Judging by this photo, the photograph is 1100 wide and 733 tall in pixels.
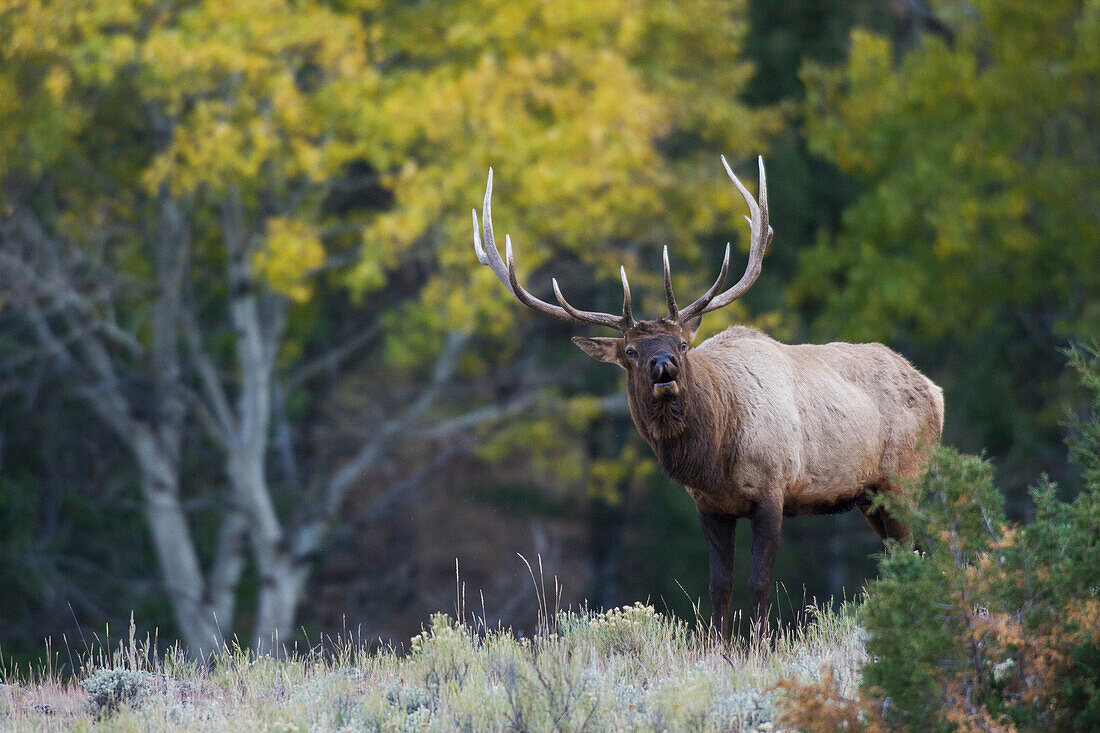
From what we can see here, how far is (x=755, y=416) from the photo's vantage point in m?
7.28

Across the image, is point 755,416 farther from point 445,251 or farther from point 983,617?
point 445,251

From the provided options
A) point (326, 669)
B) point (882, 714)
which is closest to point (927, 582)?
point (882, 714)

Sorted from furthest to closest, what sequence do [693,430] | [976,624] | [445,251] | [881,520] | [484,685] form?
[445,251] → [881,520] → [693,430] → [484,685] → [976,624]

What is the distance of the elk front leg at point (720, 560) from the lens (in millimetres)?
7062

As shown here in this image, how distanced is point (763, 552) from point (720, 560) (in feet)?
0.96

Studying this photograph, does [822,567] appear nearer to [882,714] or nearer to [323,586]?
[323,586]

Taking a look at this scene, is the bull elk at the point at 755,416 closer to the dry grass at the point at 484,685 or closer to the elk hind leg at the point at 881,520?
the elk hind leg at the point at 881,520

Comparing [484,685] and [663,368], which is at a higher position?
[663,368]

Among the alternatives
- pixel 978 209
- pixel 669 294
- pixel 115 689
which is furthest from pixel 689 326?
pixel 978 209

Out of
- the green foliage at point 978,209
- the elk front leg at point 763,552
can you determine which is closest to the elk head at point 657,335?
the elk front leg at point 763,552

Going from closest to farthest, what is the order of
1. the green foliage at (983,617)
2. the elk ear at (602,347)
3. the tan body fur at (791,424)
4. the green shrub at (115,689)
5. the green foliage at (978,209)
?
the green foliage at (983,617) → the green shrub at (115,689) → the tan body fur at (791,424) → the elk ear at (602,347) → the green foliage at (978,209)

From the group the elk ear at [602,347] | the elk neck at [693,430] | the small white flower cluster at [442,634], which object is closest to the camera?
the small white flower cluster at [442,634]

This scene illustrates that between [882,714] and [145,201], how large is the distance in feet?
48.6

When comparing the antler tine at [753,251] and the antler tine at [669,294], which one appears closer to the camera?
the antler tine at [669,294]
